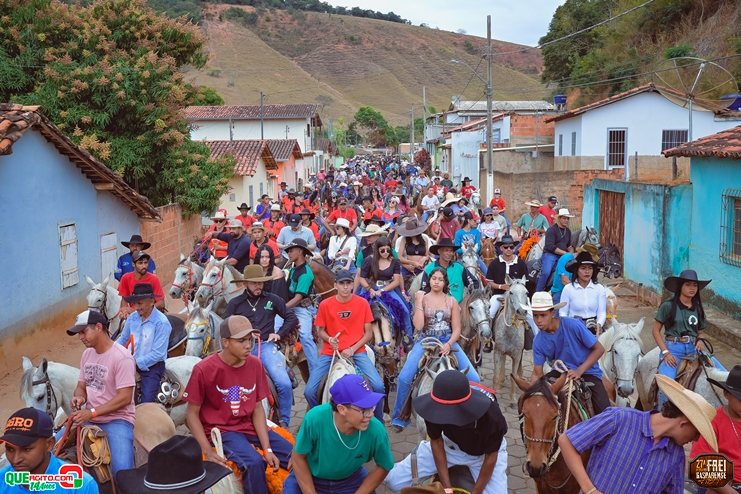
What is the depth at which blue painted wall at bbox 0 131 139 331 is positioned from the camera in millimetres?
11633

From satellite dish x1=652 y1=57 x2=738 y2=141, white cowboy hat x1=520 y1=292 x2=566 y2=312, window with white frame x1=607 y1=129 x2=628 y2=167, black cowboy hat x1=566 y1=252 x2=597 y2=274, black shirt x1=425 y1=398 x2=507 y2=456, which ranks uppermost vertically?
satellite dish x1=652 y1=57 x2=738 y2=141

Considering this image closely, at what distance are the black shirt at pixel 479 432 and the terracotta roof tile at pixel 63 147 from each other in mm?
8898

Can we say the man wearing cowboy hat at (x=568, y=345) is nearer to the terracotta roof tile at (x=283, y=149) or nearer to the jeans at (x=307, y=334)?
the jeans at (x=307, y=334)

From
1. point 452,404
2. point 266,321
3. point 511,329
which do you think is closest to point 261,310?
point 266,321

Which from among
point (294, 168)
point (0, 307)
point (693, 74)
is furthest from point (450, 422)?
point (294, 168)

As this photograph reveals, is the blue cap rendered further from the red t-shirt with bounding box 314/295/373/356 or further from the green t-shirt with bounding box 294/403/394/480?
the red t-shirt with bounding box 314/295/373/356

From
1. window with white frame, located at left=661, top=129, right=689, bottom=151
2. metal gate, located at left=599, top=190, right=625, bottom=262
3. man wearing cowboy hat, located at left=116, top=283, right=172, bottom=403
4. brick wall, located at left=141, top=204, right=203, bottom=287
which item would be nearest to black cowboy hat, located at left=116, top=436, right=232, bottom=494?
man wearing cowboy hat, located at left=116, top=283, right=172, bottom=403

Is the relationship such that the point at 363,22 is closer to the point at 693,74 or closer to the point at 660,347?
the point at 693,74

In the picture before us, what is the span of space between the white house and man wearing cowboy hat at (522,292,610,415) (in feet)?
76.1

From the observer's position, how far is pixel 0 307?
1112cm

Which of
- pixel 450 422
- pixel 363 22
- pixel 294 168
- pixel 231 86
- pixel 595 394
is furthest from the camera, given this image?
pixel 363 22

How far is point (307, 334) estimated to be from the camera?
8.87 meters

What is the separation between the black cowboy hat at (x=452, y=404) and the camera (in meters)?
4.55

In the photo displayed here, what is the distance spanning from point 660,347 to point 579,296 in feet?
4.02
